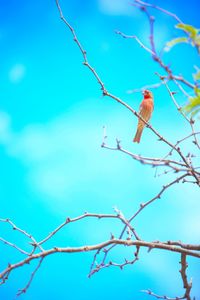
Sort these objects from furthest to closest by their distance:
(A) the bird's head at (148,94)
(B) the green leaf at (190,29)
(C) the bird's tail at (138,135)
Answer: (A) the bird's head at (148,94), (C) the bird's tail at (138,135), (B) the green leaf at (190,29)

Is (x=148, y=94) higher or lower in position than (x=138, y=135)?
higher

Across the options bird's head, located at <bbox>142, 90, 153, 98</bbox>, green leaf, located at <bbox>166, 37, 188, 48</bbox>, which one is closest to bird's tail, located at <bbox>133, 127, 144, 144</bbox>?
bird's head, located at <bbox>142, 90, 153, 98</bbox>

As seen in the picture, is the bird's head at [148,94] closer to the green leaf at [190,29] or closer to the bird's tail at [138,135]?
the bird's tail at [138,135]

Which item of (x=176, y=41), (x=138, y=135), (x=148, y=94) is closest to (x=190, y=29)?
(x=176, y=41)

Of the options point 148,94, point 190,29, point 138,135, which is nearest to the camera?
point 190,29

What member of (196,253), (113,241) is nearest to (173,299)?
(196,253)

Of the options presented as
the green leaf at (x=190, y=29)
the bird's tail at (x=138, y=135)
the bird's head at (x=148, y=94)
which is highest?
the bird's head at (x=148, y=94)

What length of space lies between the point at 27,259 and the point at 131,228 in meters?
1.21

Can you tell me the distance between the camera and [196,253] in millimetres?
3812

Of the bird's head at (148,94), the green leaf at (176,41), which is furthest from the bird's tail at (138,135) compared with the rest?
the green leaf at (176,41)

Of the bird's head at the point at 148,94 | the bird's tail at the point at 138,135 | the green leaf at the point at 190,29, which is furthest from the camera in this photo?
the bird's head at the point at 148,94

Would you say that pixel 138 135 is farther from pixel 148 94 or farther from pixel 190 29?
pixel 190 29

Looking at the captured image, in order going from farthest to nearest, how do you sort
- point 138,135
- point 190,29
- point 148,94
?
point 148,94, point 138,135, point 190,29

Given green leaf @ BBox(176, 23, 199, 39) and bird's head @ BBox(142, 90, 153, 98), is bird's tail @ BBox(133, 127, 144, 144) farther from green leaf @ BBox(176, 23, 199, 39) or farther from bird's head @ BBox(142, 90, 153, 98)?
green leaf @ BBox(176, 23, 199, 39)
